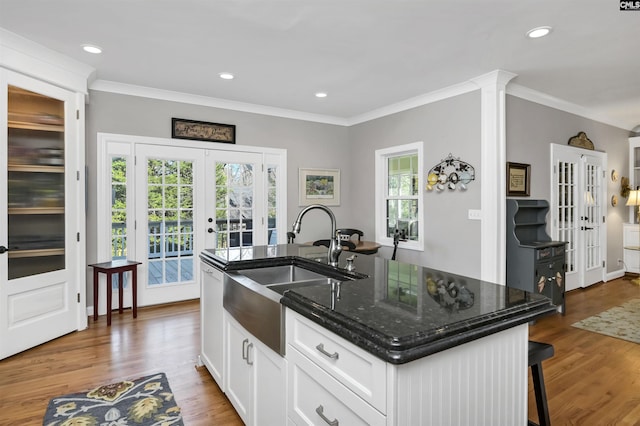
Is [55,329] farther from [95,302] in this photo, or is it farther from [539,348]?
[539,348]

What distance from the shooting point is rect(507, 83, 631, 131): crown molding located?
4.16 metres

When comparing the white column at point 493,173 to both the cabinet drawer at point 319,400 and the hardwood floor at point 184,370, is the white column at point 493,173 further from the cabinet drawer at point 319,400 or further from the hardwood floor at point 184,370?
the cabinet drawer at point 319,400

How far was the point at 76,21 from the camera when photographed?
269 cm

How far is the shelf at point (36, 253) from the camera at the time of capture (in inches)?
118

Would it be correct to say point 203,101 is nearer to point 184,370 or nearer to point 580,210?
point 184,370

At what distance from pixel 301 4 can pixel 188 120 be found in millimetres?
2608

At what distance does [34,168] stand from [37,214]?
41 centimetres

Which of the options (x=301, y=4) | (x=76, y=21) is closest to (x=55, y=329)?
(x=76, y=21)

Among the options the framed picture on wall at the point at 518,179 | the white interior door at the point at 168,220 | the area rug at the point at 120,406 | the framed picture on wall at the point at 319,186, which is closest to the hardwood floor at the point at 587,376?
the framed picture on wall at the point at 518,179

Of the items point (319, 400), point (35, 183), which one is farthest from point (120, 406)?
point (35, 183)

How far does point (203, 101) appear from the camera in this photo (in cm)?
462

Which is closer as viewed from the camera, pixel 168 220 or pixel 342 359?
pixel 342 359

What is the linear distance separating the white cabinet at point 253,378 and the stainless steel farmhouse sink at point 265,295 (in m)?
0.07

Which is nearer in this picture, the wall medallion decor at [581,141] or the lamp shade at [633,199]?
the wall medallion decor at [581,141]
